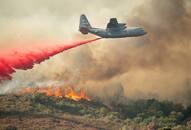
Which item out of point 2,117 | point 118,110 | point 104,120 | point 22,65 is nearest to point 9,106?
point 2,117

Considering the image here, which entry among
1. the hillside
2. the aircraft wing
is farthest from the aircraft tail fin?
the hillside

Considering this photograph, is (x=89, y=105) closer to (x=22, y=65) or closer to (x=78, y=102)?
(x=78, y=102)

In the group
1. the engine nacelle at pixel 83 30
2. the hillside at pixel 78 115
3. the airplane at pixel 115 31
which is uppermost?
the engine nacelle at pixel 83 30

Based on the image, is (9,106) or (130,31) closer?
(130,31)

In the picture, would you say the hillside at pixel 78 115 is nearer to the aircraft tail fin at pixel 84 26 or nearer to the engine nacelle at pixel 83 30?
the aircraft tail fin at pixel 84 26

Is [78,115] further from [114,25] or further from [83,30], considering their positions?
[114,25]

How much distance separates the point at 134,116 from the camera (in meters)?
196

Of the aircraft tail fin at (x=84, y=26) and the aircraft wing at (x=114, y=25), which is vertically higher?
the aircraft tail fin at (x=84, y=26)

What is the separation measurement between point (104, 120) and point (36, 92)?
33.7 metres

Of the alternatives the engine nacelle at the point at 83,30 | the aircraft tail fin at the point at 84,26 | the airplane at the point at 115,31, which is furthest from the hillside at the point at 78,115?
the airplane at the point at 115,31

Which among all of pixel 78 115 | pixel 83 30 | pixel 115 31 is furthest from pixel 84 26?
pixel 78 115

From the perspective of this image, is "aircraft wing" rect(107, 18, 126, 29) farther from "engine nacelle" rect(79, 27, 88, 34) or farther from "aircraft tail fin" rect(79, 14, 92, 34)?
"aircraft tail fin" rect(79, 14, 92, 34)

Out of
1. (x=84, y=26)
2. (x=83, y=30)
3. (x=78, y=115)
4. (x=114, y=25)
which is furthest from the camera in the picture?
(x=78, y=115)

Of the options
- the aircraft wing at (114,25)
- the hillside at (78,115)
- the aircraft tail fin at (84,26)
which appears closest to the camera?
the aircraft wing at (114,25)
